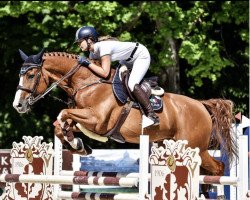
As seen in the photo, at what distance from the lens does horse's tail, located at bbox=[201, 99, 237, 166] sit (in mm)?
9030

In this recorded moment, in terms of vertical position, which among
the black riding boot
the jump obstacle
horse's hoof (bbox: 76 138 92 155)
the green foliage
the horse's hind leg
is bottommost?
the jump obstacle

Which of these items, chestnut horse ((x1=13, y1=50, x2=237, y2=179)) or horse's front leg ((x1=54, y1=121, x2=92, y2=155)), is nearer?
horse's front leg ((x1=54, y1=121, x2=92, y2=155))

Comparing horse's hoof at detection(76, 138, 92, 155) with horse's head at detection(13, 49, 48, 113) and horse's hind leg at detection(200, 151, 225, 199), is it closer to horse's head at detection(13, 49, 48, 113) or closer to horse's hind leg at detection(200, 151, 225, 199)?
horse's head at detection(13, 49, 48, 113)

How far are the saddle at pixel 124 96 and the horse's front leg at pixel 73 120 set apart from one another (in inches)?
12.5

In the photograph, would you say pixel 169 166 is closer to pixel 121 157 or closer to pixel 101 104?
pixel 101 104

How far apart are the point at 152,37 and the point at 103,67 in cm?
946

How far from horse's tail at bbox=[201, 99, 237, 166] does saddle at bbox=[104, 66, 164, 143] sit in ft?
2.58

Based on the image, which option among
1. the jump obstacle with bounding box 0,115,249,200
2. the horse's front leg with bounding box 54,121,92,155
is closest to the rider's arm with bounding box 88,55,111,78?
the horse's front leg with bounding box 54,121,92,155

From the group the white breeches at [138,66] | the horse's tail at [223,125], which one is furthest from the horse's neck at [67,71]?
the horse's tail at [223,125]

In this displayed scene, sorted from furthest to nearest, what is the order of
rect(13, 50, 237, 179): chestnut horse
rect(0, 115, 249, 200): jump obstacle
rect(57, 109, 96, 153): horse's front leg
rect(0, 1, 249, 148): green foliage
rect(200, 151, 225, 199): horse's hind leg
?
rect(0, 1, 249, 148): green foliage < rect(200, 151, 225, 199): horse's hind leg < rect(13, 50, 237, 179): chestnut horse < rect(57, 109, 96, 153): horse's front leg < rect(0, 115, 249, 200): jump obstacle

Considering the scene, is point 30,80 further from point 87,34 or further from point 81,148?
point 81,148

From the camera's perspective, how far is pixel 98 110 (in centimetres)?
834

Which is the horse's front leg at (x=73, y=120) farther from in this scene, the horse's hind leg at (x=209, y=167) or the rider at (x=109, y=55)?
the horse's hind leg at (x=209, y=167)

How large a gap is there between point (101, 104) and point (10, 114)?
1009 cm
